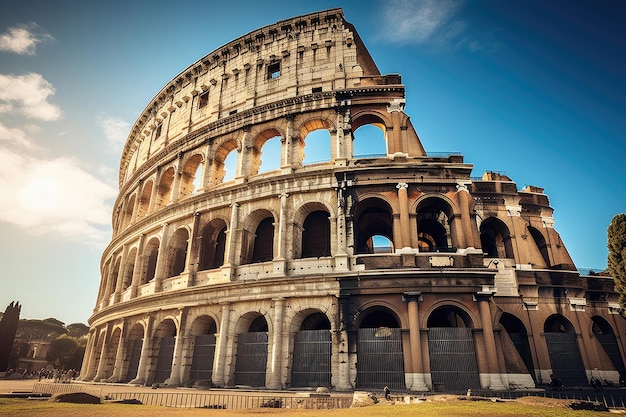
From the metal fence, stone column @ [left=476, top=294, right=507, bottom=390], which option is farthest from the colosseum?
the metal fence

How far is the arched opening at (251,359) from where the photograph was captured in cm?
1360

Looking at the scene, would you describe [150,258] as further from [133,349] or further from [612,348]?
[612,348]

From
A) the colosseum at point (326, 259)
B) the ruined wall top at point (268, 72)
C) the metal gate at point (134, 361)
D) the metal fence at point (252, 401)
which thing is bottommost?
the metal fence at point (252, 401)

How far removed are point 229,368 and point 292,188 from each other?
778 centimetres

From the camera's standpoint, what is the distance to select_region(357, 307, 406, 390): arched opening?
40.4 ft

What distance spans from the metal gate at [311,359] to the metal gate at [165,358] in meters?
6.25

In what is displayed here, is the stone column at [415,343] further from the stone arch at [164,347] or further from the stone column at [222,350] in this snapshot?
the stone arch at [164,347]

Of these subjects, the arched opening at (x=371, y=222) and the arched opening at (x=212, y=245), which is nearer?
the arched opening at (x=371, y=222)

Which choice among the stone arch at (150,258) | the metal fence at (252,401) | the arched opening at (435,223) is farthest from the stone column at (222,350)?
the arched opening at (435,223)

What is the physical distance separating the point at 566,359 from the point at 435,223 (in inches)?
345

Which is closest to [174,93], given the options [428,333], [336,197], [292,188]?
[292,188]

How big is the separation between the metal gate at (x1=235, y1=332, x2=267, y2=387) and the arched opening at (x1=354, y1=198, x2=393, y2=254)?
5.75 m

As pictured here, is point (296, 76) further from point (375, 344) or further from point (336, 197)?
point (375, 344)

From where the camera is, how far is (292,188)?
15656 mm
